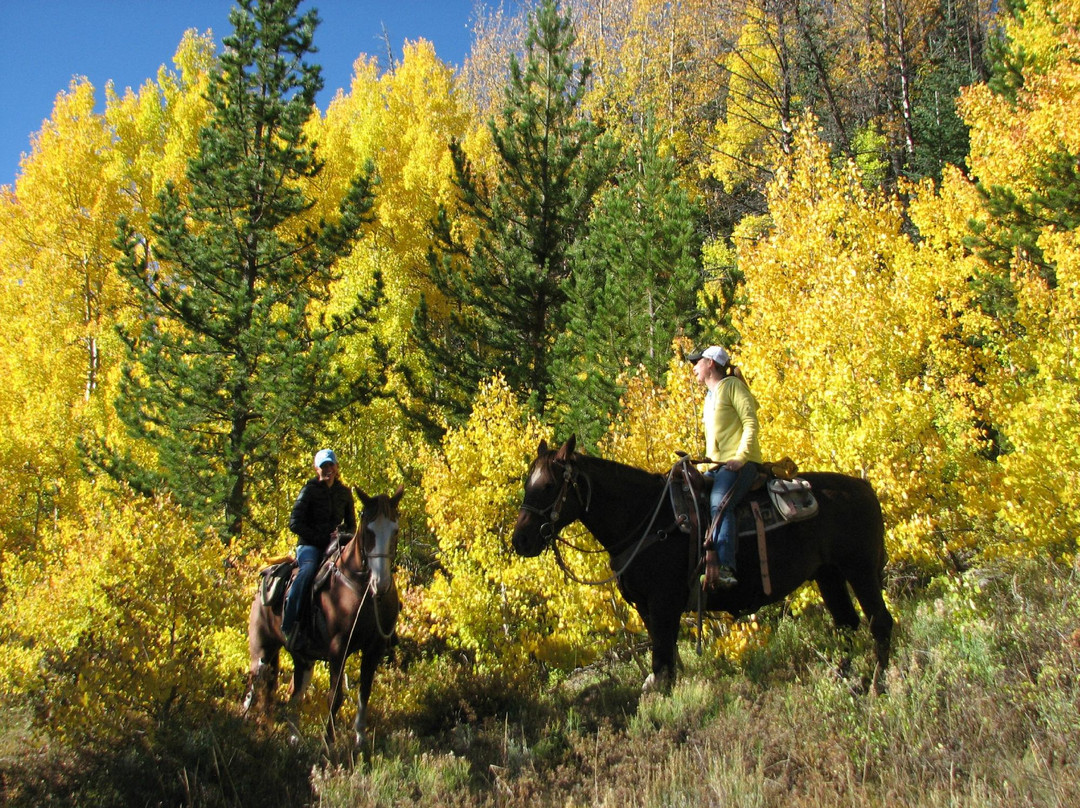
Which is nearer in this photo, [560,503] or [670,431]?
[560,503]

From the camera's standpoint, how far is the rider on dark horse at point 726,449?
5.31 meters

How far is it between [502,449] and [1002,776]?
Result: 7.85m

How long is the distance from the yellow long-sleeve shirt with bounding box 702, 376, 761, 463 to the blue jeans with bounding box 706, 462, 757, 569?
126 millimetres

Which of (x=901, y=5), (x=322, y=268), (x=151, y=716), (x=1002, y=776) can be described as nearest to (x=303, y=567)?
(x=151, y=716)

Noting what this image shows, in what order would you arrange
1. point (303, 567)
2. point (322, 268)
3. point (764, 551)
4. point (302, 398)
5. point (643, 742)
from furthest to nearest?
1. point (322, 268)
2. point (302, 398)
3. point (303, 567)
4. point (764, 551)
5. point (643, 742)

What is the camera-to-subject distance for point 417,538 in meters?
18.2

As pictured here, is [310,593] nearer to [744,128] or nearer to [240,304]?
[240,304]

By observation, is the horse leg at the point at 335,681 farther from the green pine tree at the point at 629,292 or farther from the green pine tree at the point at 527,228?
the green pine tree at the point at 527,228

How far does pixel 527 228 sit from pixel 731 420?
42.1 ft

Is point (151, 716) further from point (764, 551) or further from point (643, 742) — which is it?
point (764, 551)

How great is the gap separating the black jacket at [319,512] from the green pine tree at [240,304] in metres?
6.77

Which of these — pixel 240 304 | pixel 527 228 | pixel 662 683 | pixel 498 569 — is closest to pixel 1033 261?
pixel 527 228

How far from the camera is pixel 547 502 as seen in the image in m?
5.54

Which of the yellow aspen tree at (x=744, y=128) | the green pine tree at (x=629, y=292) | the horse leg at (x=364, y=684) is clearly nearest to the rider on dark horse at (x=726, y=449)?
the horse leg at (x=364, y=684)
